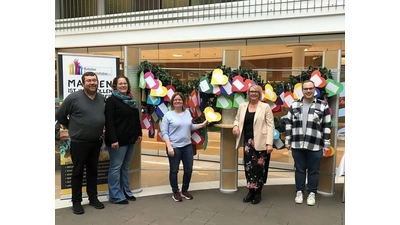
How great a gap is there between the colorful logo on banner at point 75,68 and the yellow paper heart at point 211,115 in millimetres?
1749

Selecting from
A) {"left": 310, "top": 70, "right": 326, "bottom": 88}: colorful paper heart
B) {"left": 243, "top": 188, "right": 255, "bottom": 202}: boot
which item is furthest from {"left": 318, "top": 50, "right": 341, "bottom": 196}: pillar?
{"left": 243, "top": 188, "right": 255, "bottom": 202}: boot

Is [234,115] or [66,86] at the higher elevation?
[66,86]

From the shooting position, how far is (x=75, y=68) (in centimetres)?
425

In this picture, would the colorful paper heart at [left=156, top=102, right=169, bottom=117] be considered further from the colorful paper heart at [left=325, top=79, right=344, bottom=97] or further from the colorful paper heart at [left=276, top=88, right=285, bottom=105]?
the colorful paper heart at [left=325, top=79, right=344, bottom=97]

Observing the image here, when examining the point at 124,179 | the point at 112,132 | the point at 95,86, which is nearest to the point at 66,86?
the point at 95,86

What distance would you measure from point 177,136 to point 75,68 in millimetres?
1564

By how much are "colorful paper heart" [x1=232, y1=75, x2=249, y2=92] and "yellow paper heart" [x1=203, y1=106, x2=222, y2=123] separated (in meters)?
0.43

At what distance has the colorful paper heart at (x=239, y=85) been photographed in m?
4.50

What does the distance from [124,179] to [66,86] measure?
4.66 ft

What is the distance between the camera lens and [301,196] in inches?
175

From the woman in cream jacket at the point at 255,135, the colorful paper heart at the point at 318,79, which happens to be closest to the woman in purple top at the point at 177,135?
the woman in cream jacket at the point at 255,135

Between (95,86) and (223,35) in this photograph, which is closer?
(95,86)

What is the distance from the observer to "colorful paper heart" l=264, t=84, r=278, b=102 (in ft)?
15.0

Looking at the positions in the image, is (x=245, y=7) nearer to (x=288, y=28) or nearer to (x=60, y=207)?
(x=288, y=28)
